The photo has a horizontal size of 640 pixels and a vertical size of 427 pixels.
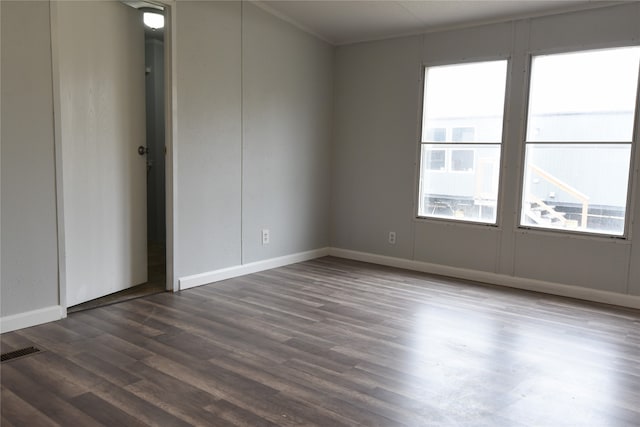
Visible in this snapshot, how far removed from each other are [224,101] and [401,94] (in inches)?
73.0

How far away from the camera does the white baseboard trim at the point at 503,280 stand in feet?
12.8

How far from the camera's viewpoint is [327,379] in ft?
7.86

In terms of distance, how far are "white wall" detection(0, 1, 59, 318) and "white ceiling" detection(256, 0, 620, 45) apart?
2109mm

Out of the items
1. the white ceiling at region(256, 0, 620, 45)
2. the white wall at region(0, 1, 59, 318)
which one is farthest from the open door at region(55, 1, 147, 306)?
the white ceiling at region(256, 0, 620, 45)

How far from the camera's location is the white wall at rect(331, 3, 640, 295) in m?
3.94

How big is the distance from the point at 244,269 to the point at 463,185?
226 centimetres

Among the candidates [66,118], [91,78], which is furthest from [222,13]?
[66,118]

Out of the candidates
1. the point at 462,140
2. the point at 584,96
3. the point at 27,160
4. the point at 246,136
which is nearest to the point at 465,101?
the point at 462,140

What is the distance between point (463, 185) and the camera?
470cm

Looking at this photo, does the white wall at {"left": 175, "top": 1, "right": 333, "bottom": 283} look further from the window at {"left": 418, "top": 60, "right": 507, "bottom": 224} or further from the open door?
the window at {"left": 418, "top": 60, "right": 507, "bottom": 224}

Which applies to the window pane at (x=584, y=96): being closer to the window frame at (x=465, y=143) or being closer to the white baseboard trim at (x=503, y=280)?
the window frame at (x=465, y=143)

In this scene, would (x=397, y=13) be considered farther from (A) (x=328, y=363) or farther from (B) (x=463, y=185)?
(A) (x=328, y=363)

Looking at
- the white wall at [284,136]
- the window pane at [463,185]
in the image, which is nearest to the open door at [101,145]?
the white wall at [284,136]

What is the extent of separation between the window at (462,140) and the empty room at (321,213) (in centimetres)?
2
